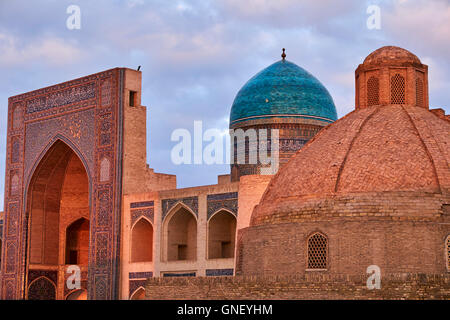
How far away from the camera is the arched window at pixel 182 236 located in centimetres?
2227

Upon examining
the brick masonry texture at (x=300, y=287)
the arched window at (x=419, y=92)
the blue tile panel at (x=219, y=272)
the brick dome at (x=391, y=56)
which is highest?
the brick dome at (x=391, y=56)

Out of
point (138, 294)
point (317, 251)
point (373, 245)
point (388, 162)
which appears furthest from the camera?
point (138, 294)

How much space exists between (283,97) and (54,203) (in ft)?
25.8

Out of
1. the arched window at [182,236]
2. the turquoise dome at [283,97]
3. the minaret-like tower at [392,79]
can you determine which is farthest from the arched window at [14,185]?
the minaret-like tower at [392,79]

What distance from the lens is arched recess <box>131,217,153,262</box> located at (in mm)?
22906

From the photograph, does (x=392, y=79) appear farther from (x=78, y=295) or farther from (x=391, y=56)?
(x=78, y=295)

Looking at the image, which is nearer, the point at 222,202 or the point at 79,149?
the point at 222,202

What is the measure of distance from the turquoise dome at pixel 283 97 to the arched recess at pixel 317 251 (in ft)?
42.0

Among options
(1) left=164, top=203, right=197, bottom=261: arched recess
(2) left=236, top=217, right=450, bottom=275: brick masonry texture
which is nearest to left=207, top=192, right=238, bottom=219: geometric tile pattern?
(1) left=164, top=203, right=197, bottom=261: arched recess

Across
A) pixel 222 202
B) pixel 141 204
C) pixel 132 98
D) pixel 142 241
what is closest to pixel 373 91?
pixel 222 202

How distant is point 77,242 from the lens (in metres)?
27.0

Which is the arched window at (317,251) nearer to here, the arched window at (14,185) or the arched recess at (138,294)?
the arched recess at (138,294)

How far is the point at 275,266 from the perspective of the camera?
14.7 metres

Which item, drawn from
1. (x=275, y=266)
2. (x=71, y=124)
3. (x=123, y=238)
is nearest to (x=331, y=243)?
(x=275, y=266)
